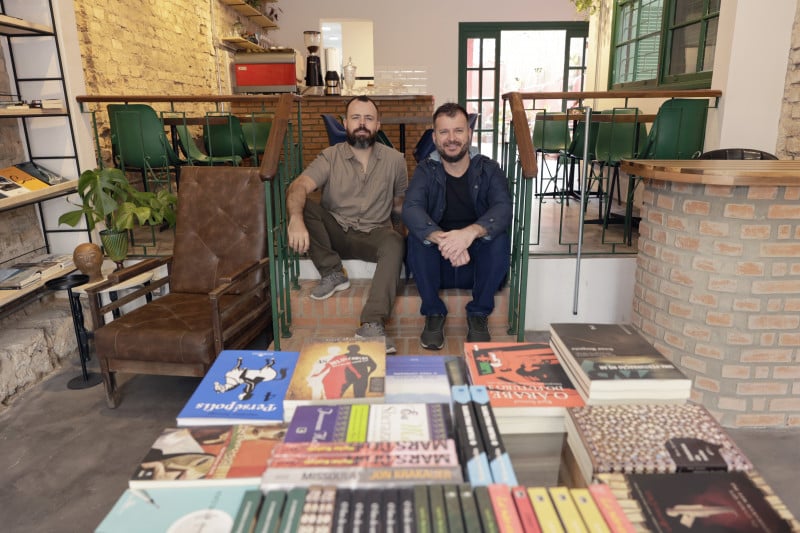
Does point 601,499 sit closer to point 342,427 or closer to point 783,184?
point 342,427

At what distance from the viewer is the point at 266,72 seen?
23.2 ft

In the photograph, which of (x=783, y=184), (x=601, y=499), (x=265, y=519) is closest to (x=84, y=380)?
(x=265, y=519)

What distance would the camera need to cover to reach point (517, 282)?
2.82 meters

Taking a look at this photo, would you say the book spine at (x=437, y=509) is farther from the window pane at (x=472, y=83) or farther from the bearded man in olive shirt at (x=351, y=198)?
the window pane at (x=472, y=83)

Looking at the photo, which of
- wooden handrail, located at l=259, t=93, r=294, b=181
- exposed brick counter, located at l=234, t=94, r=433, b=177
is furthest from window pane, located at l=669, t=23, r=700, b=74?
wooden handrail, located at l=259, t=93, r=294, b=181

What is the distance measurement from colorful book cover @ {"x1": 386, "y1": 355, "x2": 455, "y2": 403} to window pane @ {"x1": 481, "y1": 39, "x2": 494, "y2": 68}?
319 inches

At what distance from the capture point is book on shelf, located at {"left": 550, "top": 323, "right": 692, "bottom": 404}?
44.0 inches

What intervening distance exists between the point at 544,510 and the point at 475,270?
196cm

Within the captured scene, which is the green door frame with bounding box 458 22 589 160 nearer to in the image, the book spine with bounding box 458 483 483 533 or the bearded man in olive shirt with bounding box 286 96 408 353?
the bearded man in olive shirt with bounding box 286 96 408 353

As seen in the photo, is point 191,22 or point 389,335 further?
point 191,22

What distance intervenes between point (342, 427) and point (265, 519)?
242mm

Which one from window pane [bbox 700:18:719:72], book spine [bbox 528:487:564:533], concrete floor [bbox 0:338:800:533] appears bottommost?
concrete floor [bbox 0:338:800:533]

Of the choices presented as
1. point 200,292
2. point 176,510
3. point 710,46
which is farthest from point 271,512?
point 710,46

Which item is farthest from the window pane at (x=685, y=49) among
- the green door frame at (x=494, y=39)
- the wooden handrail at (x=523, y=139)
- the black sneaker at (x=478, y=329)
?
the green door frame at (x=494, y=39)
